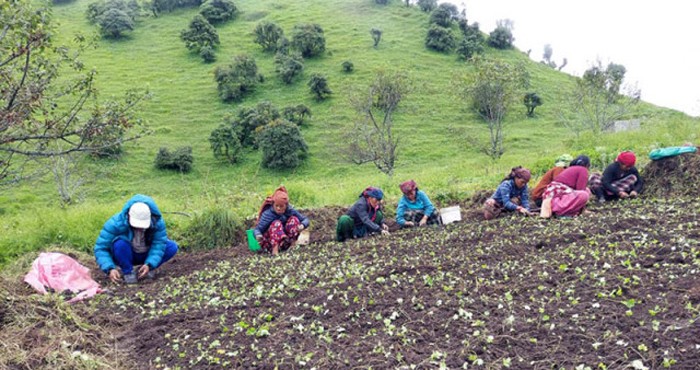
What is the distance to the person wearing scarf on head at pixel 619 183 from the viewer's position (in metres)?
9.05

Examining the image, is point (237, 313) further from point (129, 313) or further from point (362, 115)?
point (362, 115)

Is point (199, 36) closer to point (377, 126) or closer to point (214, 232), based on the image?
point (377, 126)

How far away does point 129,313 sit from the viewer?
549 centimetres

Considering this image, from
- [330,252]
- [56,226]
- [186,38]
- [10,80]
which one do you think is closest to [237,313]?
[330,252]

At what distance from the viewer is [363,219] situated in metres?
8.45

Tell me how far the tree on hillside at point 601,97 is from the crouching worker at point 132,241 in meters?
25.6

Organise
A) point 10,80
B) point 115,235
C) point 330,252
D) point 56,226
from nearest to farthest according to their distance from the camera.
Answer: point 10,80
point 115,235
point 330,252
point 56,226

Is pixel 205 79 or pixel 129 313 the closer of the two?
pixel 129 313

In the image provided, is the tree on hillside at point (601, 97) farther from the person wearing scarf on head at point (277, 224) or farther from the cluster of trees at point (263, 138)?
the person wearing scarf on head at point (277, 224)

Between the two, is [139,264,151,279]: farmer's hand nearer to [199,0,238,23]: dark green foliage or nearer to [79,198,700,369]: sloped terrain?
[79,198,700,369]: sloped terrain

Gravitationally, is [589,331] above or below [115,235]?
above

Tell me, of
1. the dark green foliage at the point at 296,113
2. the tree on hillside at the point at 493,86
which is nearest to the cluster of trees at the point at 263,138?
the dark green foliage at the point at 296,113

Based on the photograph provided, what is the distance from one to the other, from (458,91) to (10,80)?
2375cm

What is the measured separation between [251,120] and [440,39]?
25215 millimetres
